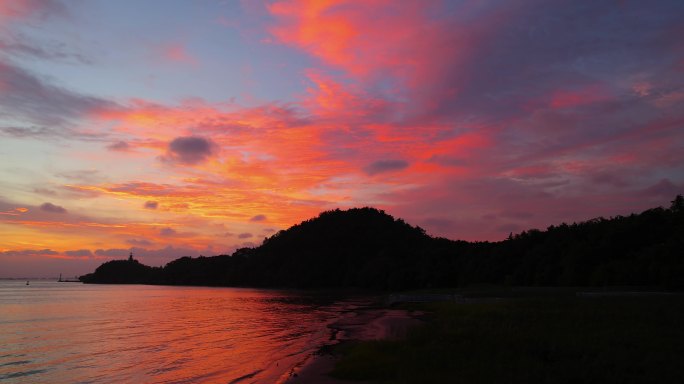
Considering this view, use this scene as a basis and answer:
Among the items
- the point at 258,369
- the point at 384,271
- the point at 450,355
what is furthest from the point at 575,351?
the point at 384,271

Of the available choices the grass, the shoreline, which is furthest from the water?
the grass

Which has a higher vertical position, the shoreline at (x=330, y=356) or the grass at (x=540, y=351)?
the grass at (x=540, y=351)

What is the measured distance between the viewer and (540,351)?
16656 mm

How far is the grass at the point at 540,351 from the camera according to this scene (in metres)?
13.7

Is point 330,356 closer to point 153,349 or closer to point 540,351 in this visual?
point 540,351

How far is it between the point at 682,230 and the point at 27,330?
71.6 metres

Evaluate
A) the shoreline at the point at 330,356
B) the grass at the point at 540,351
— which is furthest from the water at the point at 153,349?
the grass at the point at 540,351

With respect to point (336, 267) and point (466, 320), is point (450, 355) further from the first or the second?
point (336, 267)

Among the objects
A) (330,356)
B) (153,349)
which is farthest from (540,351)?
(153,349)

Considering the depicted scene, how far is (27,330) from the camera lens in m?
39.8

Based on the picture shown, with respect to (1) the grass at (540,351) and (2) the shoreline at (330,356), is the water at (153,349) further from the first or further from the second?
(1) the grass at (540,351)

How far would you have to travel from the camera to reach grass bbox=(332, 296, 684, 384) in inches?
539

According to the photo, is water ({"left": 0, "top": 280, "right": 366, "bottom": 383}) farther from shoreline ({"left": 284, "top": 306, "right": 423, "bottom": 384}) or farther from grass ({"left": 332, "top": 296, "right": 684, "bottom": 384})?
grass ({"left": 332, "top": 296, "right": 684, "bottom": 384})

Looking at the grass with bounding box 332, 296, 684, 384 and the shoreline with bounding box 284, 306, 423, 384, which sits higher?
the grass with bounding box 332, 296, 684, 384
